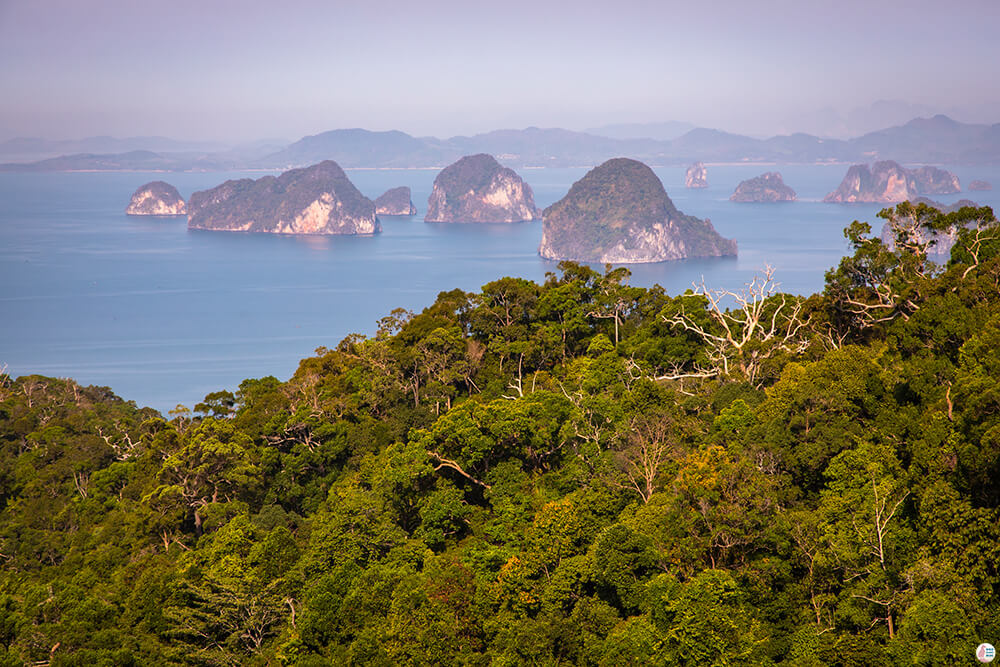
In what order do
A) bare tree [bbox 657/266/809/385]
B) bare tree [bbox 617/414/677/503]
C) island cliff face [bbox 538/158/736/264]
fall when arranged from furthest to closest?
island cliff face [bbox 538/158/736/264] < bare tree [bbox 657/266/809/385] < bare tree [bbox 617/414/677/503]

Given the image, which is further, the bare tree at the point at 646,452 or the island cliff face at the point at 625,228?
the island cliff face at the point at 625,228

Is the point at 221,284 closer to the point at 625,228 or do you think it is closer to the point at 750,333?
the point at 625,228

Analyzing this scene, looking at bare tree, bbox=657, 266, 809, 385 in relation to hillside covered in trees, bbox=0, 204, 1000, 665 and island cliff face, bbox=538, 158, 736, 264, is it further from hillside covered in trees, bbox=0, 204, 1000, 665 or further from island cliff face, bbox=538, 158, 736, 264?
island cliff face, bbox=538, 158, 736, 264

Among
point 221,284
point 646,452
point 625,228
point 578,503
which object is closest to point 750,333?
point 646,452

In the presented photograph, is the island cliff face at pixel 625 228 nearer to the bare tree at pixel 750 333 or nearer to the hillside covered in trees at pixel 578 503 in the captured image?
the bare tree at pixel 750 333

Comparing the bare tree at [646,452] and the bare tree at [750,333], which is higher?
the bare tree at [750,333]

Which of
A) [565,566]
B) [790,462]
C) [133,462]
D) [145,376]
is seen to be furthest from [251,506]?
[145,376]

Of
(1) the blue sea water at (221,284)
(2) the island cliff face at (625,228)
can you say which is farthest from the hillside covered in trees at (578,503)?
(2) the island cliff face at (625,228)

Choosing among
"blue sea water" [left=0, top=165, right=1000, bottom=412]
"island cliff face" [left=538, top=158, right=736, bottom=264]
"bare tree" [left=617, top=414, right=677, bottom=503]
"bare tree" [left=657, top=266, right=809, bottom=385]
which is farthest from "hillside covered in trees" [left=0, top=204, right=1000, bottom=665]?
"island cliff face" [left=538, top=158, right=736, bottom=264]

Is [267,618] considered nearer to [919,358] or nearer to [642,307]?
[919,358]
